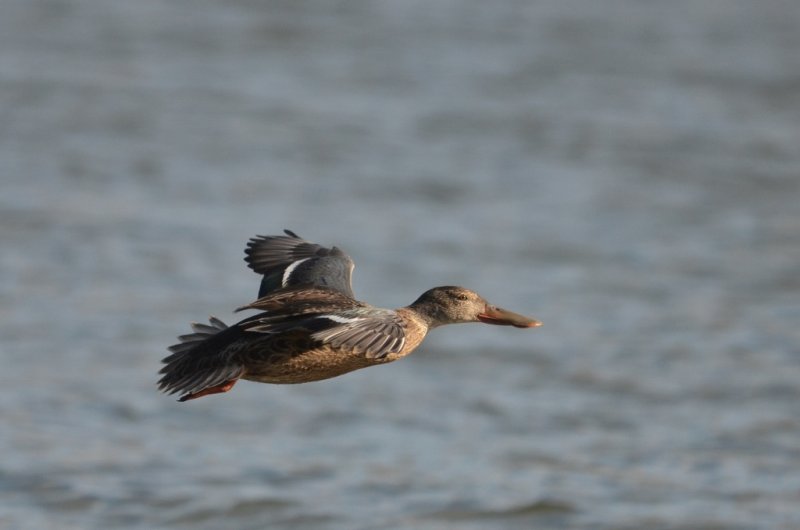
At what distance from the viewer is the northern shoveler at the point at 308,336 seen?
5.91m

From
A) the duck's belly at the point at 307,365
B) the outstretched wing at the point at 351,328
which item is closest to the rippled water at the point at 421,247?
the duck's belly at the point at 307,365

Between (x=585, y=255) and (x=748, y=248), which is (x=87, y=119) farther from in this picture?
(x=748, y=248)

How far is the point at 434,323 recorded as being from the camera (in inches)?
268

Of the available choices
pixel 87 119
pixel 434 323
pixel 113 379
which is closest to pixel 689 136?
pixel 87 119

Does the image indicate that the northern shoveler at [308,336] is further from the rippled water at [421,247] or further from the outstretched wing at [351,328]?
the rippled water at [421,247]

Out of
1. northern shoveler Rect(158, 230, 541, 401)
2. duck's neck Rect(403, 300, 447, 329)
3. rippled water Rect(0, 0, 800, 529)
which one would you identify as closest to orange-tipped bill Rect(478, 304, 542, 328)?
northern shoveler Rect(158, 230, 541, 401)

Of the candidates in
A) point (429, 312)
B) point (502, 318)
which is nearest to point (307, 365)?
point (429, 312)

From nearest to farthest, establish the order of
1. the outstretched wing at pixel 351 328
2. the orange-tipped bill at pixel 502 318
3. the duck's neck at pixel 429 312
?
the outstretched wing at pixel 351 328 < the duck's neck at pixel 429 312 < the orange-tipped bill at pixel 502 318

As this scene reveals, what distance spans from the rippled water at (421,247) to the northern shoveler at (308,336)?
3.08 metres

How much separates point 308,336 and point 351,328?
1.18 ft

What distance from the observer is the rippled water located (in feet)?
33.5

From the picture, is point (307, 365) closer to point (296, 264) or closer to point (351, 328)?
point (351, 328)

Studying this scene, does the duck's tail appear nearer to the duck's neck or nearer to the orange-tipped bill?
the duck's neck

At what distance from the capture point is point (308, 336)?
6.12 meters
